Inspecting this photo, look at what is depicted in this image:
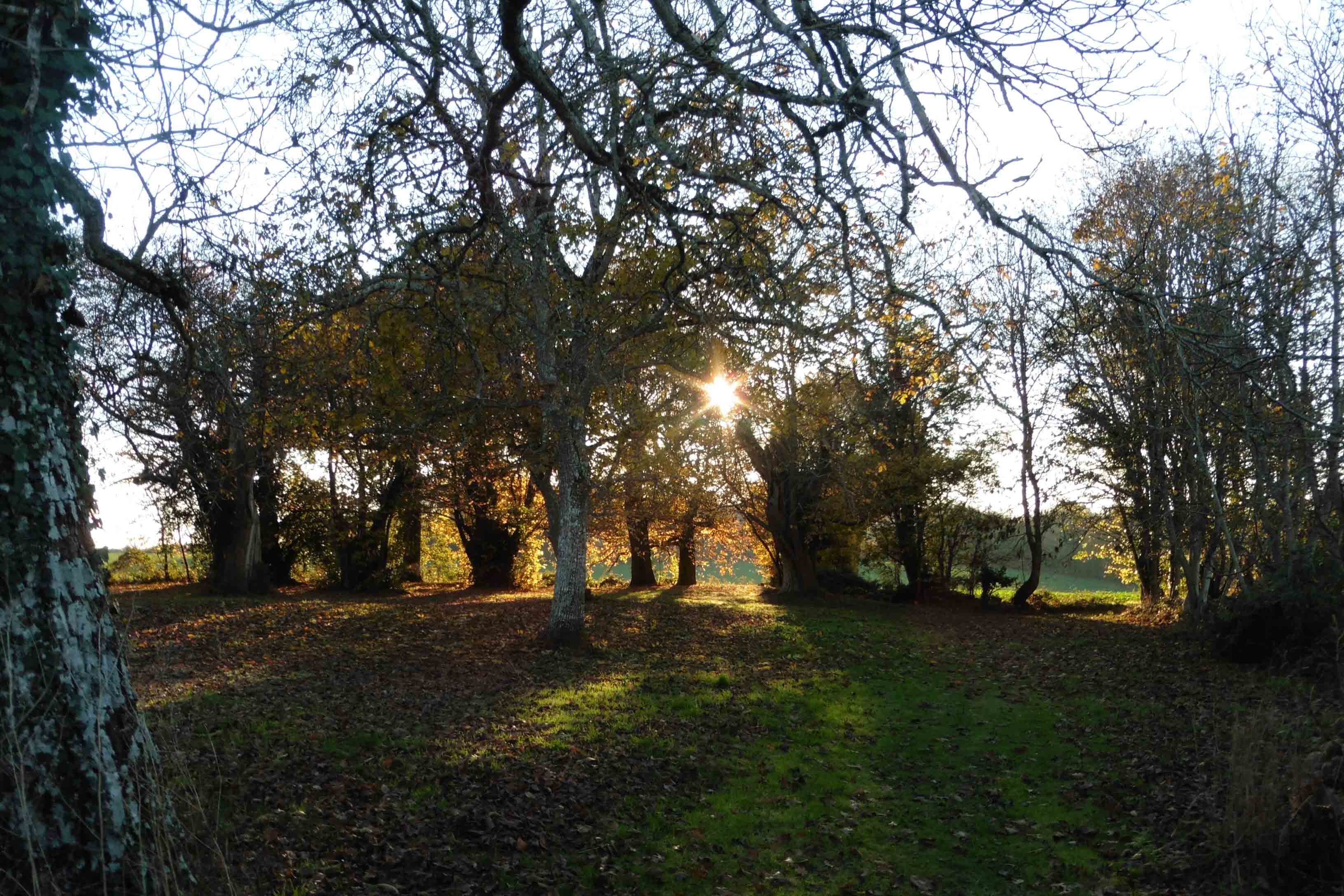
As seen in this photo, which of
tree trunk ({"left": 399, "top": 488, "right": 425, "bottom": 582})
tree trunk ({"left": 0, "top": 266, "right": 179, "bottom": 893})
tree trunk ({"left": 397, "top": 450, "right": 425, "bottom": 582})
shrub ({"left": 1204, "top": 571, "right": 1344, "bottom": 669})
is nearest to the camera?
tree trunk ({"left": 0, "top": 266, "right": 179, "bottom": 893})

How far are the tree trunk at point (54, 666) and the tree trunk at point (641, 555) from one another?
23.2 m

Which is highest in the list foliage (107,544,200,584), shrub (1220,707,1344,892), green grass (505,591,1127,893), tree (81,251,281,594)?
tree (81,251,281,594)

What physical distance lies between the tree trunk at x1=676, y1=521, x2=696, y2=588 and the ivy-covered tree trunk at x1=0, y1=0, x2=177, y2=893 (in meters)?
26.4

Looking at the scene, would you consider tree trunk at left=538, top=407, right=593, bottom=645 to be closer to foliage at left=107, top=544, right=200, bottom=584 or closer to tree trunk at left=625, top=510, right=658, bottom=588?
tree trunk at left=625, top=510, right=658, bottom=588

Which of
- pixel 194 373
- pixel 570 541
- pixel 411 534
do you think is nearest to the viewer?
pixel 194 373

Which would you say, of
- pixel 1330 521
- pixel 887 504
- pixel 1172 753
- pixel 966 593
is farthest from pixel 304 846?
pixel 966 593

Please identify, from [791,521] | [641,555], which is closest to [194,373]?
[791,521]

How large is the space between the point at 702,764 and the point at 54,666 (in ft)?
19.6

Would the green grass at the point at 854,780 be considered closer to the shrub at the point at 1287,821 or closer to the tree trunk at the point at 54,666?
the shrub at the point at 1287,821

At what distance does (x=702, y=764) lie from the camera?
8836 mm

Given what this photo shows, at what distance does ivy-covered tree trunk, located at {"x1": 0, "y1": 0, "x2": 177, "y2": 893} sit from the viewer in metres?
4.29

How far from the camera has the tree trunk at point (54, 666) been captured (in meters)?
4.28

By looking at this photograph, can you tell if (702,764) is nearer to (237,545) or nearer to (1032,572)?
(237,545)

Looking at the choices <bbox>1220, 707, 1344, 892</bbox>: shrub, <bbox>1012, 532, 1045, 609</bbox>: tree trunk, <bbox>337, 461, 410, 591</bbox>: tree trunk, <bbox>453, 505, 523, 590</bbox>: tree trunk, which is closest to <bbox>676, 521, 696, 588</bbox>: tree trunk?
<bbox>453, 505, 523, 590</bbox>: tree trunk
